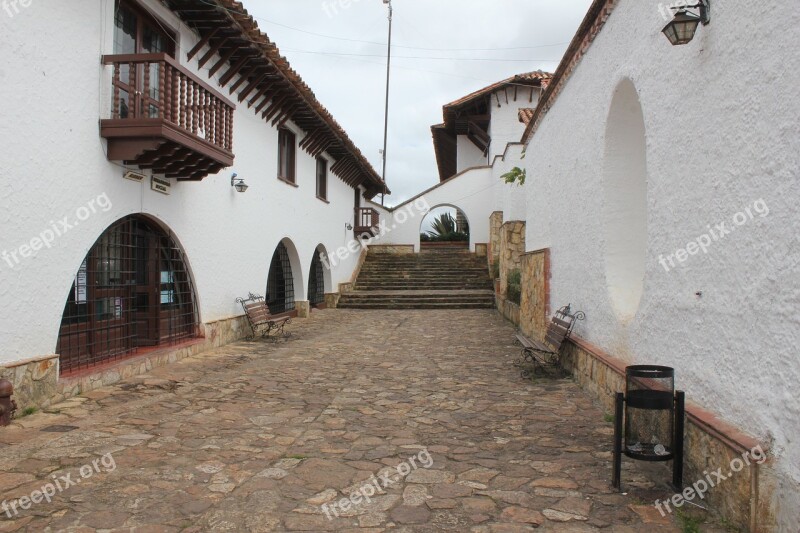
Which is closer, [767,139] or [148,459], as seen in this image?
[767,139]

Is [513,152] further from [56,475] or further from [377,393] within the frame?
[56,475]

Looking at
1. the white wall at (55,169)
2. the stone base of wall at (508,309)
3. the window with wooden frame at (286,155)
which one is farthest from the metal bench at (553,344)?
the window with wooden frame at (286,155)

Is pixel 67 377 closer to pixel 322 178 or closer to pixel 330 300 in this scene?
pixel 322 178

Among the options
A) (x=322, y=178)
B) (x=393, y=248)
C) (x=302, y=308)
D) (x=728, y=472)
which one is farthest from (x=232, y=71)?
(x=393, y=248)

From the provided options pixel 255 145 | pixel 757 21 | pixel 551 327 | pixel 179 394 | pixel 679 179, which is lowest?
pixel 179 394

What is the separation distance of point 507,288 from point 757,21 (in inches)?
423

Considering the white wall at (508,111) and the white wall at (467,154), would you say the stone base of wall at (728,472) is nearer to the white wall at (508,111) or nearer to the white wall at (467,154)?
the white wall at (508,111)

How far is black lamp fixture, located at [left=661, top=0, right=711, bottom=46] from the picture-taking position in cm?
313

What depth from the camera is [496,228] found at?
18688 millimetres

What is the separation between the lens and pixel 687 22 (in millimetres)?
3152

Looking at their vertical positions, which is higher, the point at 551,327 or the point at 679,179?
the point at 679,179

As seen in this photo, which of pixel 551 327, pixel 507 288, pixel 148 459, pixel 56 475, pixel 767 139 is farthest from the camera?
pixel 507 288

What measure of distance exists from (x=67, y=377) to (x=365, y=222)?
50.8 ft

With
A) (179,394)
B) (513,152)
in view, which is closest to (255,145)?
(179,394)
